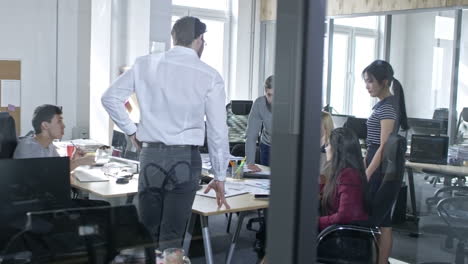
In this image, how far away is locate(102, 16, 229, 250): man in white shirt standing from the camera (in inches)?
74.1

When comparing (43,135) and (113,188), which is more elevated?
(43,135)

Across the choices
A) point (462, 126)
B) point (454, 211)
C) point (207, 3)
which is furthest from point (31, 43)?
point (462, 126)

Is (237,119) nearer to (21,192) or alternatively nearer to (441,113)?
(21,192)

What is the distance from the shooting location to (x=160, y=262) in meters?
1.85

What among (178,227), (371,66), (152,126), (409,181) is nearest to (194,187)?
(178,227)

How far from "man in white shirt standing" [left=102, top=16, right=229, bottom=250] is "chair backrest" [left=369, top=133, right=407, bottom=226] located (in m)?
1.04

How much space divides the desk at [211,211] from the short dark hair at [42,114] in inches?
25.4

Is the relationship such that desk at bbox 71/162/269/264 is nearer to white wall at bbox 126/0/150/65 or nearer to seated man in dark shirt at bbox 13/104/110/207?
seated man in dark shirt at bbox 13/104/110/207

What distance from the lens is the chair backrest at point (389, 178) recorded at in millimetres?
2732

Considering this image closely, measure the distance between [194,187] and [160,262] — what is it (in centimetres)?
34

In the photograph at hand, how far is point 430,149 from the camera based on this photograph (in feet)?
13.0

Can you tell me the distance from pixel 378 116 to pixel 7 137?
1.94 m

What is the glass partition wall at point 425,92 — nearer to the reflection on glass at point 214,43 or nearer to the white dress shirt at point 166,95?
the reflection on glass at point 214,43

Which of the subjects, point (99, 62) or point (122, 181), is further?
point (122, 181)
